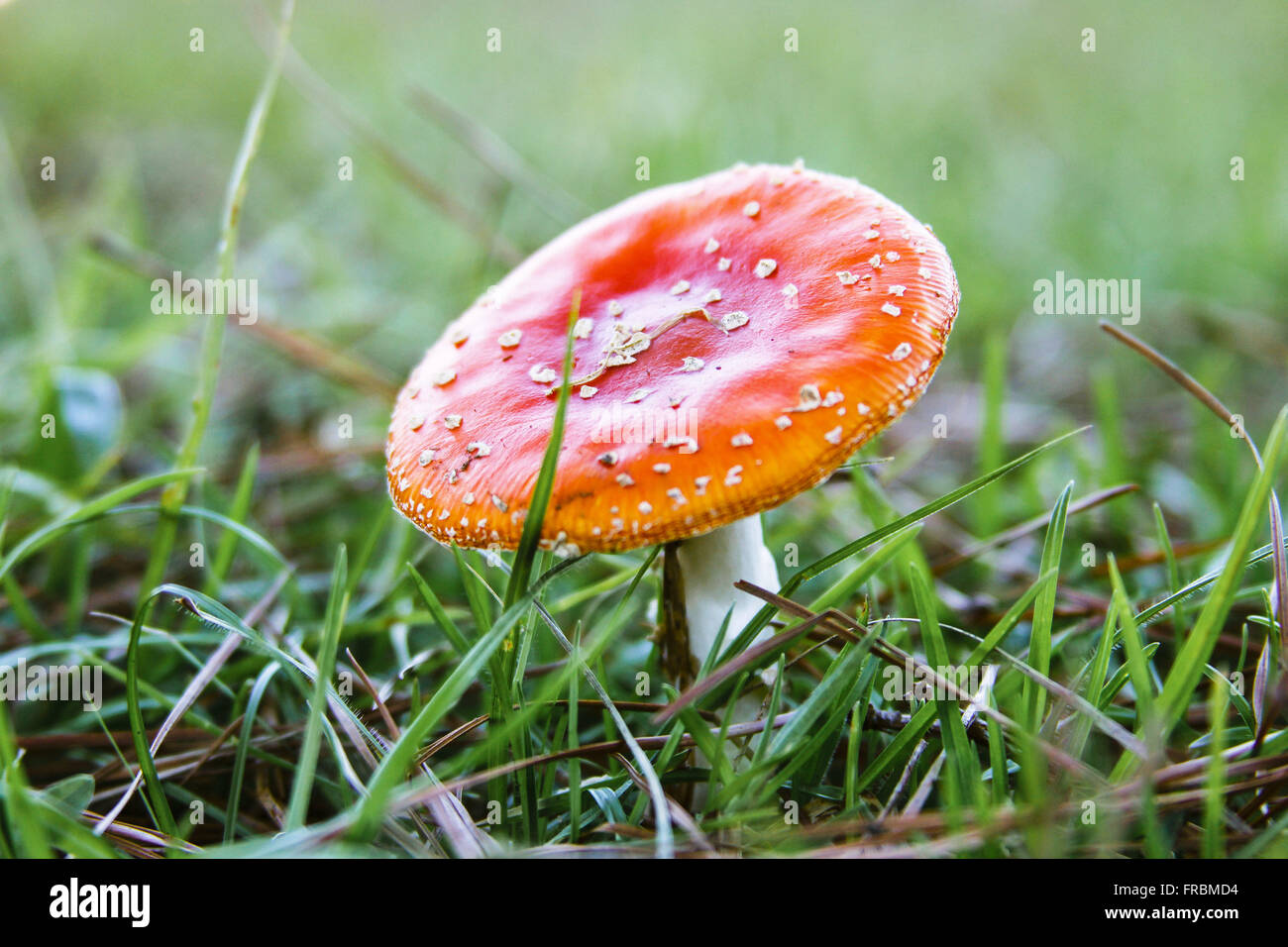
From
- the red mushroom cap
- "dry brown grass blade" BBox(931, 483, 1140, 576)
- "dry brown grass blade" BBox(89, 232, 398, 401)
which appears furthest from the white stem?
→ "dry brown grass blade" BBox(89, 232, 398, 401)

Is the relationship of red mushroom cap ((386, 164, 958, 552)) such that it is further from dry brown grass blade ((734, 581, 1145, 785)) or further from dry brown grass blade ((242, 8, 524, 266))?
dry brown grass blade ((242, 8, 524, 266))

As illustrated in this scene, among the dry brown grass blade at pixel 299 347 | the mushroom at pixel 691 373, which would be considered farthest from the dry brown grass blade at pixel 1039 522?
the dry brown grass blade at pixel 299 347

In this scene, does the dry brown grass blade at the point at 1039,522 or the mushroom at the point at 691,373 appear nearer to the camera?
the mushroom at the point at 691,373

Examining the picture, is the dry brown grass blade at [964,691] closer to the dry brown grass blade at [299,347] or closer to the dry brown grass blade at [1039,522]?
the dry brown grass blade at [1039,522]

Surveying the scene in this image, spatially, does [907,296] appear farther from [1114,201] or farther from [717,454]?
[1114,201]

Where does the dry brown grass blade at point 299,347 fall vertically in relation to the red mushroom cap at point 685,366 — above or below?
above

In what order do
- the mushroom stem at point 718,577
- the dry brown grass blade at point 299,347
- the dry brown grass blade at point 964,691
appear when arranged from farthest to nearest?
the dry brown grass blade at point 299,347
the mushroom stem at point 718,577
the dry brown grass blade at point 964,691

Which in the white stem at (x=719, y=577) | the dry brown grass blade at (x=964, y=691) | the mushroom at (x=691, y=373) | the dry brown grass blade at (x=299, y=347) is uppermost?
the dry brown grass blade at (x=299, y=347)

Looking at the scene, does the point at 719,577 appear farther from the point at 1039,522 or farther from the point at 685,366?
the point at 1039,522
